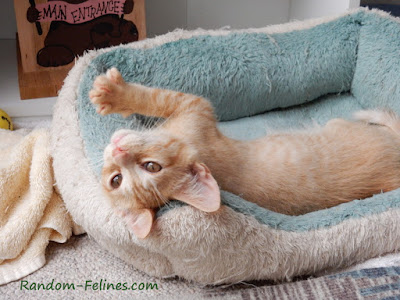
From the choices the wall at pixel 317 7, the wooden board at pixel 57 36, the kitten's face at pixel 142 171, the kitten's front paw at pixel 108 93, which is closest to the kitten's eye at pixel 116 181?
the kitten's face at pixel 142 171

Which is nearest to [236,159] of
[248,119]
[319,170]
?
[319,170]

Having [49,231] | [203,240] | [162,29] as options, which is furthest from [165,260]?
[162,29]

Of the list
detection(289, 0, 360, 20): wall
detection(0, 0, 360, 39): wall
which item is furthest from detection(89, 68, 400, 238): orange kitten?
detection(0, 0, 360, 39): wall

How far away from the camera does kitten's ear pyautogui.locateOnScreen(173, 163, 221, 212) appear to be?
3.21 ft

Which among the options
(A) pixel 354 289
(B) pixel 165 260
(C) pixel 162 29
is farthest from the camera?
(C) pixel 162 29

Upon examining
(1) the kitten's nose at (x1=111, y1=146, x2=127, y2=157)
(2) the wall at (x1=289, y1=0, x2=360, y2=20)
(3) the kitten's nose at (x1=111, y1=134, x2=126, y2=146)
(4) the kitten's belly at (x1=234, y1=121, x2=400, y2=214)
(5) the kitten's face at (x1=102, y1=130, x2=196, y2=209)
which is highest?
(2) the wall at (x1=289, y1=0, x2=360, y2=20)

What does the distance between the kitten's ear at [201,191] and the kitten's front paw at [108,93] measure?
1.01ft

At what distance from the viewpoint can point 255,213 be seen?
43.9 inches

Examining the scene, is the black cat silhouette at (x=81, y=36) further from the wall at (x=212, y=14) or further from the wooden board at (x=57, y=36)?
the wall at (x=212, y=14)

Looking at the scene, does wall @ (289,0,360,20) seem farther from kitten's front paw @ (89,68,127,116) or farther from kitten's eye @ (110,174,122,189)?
kitten's eye @ (110,174,122,189)

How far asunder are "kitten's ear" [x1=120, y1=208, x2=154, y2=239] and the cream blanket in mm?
426

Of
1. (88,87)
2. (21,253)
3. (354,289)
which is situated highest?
(88,87)

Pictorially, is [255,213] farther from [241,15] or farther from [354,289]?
[241,15]

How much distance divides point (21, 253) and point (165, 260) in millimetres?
429
